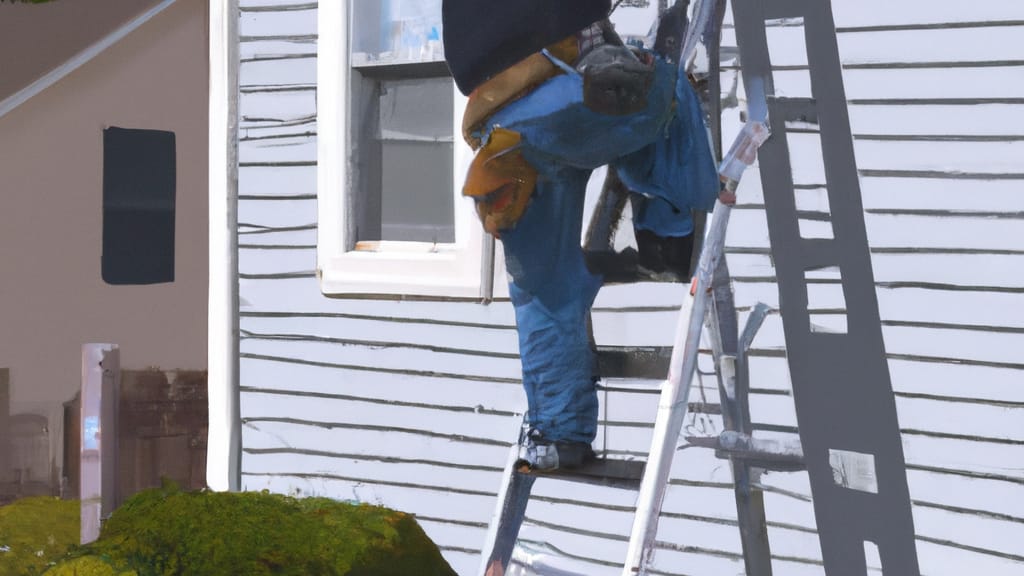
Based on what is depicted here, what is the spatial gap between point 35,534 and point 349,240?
1359mm

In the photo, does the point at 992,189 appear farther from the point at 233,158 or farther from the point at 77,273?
the point at 77,273

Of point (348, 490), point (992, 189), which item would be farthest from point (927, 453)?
point (348, 490)

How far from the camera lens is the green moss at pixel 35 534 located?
10.5 feet

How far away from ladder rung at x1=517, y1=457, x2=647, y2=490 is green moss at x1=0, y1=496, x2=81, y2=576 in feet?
4.39

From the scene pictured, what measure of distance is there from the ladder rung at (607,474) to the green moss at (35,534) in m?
1.34

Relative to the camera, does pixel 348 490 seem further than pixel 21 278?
No

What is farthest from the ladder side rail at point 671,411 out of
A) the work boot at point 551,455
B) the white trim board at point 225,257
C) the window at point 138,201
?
the window at point 138,201

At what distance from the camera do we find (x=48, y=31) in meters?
6.98

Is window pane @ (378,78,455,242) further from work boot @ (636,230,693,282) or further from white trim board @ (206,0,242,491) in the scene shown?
work boot @ (636,230,693,282)

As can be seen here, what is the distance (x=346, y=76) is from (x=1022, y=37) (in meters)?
2.17

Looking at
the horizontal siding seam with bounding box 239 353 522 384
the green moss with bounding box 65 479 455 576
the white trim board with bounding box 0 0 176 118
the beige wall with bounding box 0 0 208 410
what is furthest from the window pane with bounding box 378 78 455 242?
the white trim board with bounding box 0 0 176 118

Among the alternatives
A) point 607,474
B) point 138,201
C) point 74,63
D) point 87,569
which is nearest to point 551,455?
point 607,474

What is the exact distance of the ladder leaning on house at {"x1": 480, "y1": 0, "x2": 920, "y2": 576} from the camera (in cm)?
229

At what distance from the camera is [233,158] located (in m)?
4.33
